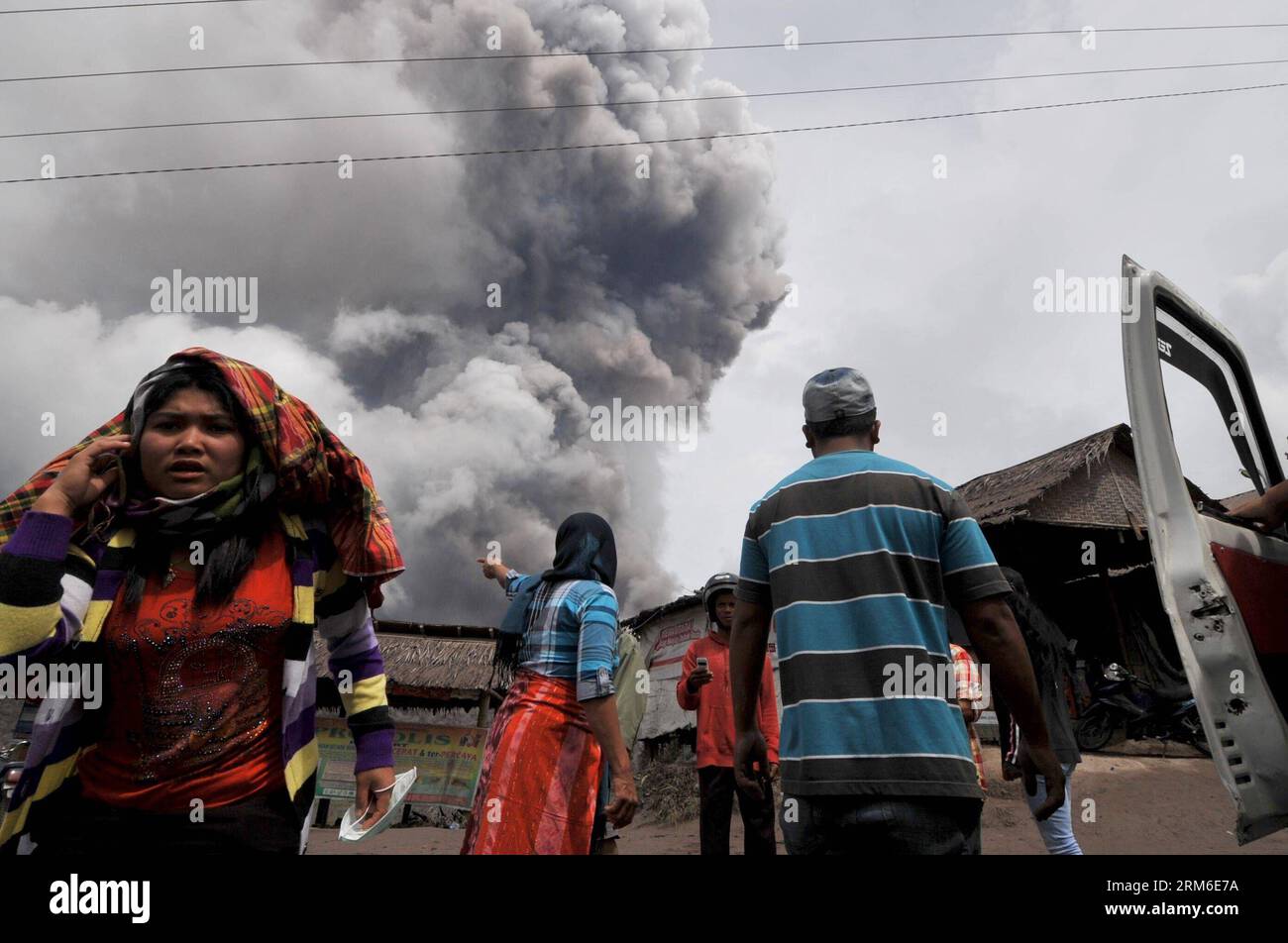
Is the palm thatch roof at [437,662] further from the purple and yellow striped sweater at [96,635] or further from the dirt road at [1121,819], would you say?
the purple and yellow striped sweater at [96,635]

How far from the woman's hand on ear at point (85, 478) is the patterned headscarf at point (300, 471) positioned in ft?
0.30

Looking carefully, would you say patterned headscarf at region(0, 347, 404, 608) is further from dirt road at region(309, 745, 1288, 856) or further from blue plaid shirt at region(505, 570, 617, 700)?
dirt road at region(309, 745, 1288, 856)

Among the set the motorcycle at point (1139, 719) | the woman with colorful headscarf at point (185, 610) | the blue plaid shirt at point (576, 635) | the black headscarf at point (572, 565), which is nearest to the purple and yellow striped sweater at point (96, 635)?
the woman with colorful headscarf at point (185, 610)

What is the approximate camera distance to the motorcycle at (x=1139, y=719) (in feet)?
35.3

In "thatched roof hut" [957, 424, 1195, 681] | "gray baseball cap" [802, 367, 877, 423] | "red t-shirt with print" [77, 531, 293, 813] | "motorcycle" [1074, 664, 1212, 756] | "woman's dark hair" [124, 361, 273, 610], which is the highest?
"thatched roof hut" [957, 424, 1195, 681]

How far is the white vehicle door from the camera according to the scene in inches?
76.3

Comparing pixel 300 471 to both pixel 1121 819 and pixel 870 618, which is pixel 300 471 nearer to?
pixel 870 618

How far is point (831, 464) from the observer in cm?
227

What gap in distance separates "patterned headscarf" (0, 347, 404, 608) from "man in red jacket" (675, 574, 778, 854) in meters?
3.06

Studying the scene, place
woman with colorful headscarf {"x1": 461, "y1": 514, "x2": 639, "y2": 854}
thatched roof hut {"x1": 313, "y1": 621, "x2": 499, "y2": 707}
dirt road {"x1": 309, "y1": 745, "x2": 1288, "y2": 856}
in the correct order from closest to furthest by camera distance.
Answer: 1. woman with colorful headscarf {"x1": 461, "y1": 514, "x2": 639, "y2": 854}
2. dirt road {"x1": 309, "y1": 745, "x2": 1288, "y2": 856}
3. thatched roof hut {"x1": 313, "y1": 621, "x2": 499, "y2": 707}

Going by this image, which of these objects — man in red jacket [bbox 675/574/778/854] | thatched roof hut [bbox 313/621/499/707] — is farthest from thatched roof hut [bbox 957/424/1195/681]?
thatched roof hut [bbox 313/621/499/707]
